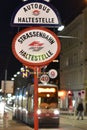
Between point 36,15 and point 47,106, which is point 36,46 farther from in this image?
point 47,106

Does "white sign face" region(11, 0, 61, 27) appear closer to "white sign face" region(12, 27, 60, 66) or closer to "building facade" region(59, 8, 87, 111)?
"white sign face" region(12, 27, 60, 66)

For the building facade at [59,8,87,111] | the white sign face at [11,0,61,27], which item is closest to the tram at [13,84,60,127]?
the white sign face at [11,0,61,27]

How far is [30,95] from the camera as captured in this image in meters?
37.8

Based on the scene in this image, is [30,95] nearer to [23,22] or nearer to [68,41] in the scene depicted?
[23,22]

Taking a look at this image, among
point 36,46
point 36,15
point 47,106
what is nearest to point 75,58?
point 47,106

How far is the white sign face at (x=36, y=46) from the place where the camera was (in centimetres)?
758

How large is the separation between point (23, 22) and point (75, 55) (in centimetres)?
8207

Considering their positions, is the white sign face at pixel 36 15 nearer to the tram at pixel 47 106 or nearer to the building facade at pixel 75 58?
the tram at pixel 47 106

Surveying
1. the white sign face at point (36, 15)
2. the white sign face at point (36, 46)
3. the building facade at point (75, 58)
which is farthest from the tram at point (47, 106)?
the building facade at point (75, 58)

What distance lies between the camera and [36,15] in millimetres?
7938

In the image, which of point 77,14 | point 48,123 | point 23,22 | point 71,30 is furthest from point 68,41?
point 23,22

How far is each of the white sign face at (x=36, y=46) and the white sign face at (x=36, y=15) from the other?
27 cm

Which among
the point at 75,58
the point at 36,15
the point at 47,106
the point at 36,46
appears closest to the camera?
the point at 36,46

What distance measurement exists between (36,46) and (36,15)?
1.87 feet
